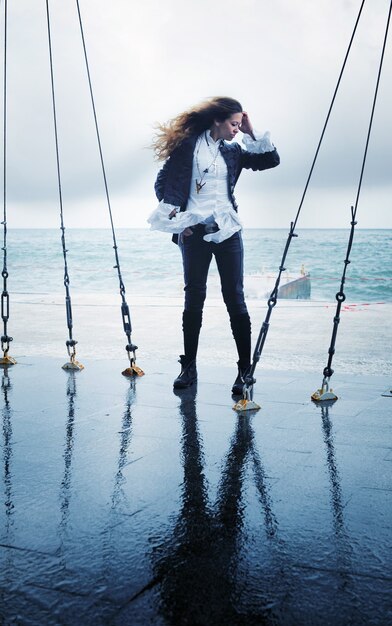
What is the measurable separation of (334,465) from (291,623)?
4.22 ft

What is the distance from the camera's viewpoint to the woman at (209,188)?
4266 mm

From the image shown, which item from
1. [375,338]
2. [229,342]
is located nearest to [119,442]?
[229,342]

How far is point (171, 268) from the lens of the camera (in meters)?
40.6

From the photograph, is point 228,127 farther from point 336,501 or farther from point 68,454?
point 336,501

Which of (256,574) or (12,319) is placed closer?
(256,574)

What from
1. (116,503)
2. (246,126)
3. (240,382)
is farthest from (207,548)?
(246,126)

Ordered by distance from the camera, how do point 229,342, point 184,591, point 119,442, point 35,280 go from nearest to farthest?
1. point 184,591
2. point 119,442
3. point 229,342
4. point 35,280

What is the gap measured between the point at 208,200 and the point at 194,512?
7.79 feet

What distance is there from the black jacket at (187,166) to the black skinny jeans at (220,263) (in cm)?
21

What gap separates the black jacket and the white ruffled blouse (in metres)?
0.03

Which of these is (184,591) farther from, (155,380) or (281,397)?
(155,380)

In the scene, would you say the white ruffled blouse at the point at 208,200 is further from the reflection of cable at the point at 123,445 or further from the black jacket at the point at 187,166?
the reflection of cable at the point at 123,445

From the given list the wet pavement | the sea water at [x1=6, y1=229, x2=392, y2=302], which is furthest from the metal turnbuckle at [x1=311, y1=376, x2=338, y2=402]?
the sea water at [x1=6, y1=229, x2=392, y2=302]

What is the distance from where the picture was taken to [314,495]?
247 centimetres
